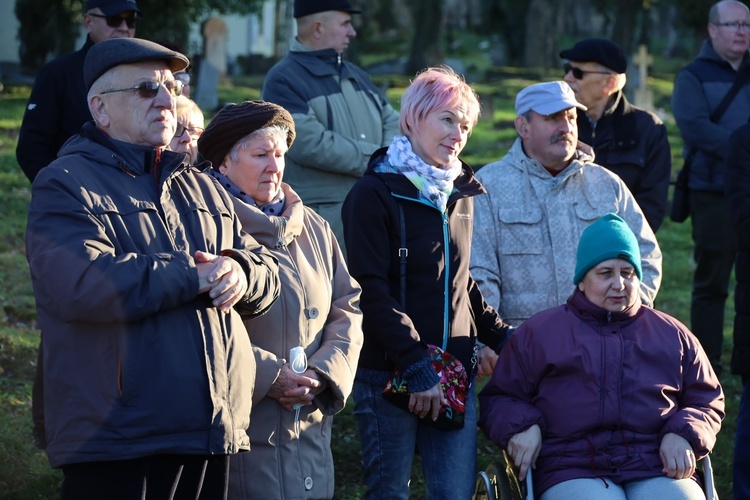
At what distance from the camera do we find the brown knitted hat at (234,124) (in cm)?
394

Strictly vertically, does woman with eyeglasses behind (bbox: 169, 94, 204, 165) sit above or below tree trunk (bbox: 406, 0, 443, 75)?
above

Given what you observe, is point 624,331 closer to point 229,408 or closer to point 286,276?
point 286,276

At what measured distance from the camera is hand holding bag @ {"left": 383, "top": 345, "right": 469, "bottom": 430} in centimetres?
417

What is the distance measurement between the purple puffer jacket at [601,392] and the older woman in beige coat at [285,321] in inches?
29.4

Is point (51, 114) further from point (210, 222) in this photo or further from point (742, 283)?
point (742, 283)

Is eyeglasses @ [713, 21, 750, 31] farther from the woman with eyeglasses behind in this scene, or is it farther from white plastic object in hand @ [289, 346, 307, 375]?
white plastic object in hand @ [289, 346, 307, 375]

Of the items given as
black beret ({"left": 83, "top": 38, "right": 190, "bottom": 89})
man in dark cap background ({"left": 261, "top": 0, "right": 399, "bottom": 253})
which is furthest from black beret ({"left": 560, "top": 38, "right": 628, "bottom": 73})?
black beret ({"left": 83, "top": 38, "right": 190, "bottom": 89})

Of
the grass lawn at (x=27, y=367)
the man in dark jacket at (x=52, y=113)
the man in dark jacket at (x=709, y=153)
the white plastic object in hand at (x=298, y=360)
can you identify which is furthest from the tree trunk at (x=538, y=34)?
the white plastic object in hand at (x=298, y=360)

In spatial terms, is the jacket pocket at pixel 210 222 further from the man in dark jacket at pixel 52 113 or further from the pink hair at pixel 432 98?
the man in dark jacket at pixel 52 113

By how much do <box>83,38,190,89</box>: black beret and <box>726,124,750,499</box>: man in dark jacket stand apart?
9.78 feet

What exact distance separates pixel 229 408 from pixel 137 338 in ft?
1.17

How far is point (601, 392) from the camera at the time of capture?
13.9 feet

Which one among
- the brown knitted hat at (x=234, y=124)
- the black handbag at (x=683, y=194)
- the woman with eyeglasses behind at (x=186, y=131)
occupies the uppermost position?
the brown knitted hat at (x=234, y=124)

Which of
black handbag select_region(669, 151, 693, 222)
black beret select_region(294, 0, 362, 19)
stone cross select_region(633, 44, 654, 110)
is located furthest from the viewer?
stone cross select_region(633, 44, 654, 110)
